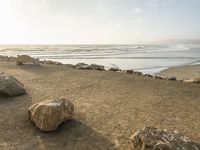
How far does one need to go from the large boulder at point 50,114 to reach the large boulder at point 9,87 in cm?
209

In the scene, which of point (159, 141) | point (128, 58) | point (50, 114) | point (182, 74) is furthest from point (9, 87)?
point (128, 58)

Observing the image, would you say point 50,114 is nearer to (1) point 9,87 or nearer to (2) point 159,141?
(2) point 159,141

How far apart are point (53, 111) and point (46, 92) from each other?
331cm

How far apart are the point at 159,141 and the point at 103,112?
2.83m

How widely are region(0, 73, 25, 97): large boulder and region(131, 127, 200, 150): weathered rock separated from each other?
463 centimetres

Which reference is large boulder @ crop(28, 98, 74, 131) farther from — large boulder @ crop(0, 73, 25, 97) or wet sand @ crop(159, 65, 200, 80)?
wet sand @ crop(159, 65, 200, 80)

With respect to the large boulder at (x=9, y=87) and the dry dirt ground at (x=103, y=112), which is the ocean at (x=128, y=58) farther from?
the large boulder at (x=9, y=87)

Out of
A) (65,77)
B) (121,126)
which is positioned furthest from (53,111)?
(65,77)

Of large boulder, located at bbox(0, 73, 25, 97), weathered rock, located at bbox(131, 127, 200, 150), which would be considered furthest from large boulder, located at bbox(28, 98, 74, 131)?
large boulder, located at bbox(0, 73, 25, 97)

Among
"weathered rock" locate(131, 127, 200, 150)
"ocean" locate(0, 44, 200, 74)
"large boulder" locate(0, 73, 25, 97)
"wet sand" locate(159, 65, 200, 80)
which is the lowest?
"ocean" locate(0, 44, 200, 74)

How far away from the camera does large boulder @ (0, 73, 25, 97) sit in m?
8.99

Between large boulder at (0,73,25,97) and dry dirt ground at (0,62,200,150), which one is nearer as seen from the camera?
dry dirt ground at (0,62,200,150)

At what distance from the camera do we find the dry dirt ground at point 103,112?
21.1ft

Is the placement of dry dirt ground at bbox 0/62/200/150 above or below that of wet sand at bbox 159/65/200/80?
above
